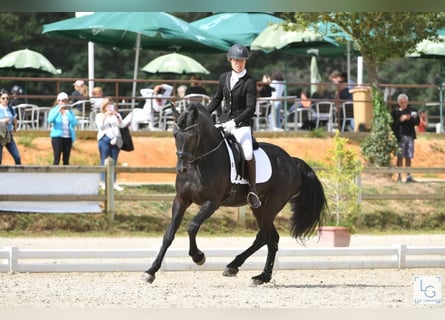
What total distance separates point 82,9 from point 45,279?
5411 millimetres

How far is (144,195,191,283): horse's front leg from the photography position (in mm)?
9273

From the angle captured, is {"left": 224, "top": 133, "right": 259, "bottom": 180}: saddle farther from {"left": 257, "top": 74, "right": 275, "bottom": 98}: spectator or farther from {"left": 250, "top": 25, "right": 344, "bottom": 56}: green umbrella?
{"left": 250, "top": 25, "right": 344, "bottom": 56}: green umbrella

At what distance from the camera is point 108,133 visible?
16.8m

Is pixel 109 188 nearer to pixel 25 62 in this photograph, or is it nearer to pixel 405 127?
pixel 405 127

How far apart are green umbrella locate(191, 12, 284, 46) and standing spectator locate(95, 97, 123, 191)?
646 centimetres

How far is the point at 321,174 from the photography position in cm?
1399

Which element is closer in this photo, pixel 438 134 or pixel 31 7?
pixel 31 7

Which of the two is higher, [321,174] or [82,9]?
[82,9]

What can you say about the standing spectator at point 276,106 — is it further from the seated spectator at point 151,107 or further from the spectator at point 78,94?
the spectator at point 78,94

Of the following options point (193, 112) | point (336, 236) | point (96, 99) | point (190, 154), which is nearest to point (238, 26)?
point (96, 99)

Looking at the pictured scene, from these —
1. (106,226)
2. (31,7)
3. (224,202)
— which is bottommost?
(106,226)

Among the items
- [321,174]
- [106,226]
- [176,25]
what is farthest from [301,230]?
[176,25]

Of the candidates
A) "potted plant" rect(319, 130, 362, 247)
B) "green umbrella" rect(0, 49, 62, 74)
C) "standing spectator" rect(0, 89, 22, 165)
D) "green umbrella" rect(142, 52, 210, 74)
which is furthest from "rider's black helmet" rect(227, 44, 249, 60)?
"green umbrella" rect(0, 49, 62, 74)

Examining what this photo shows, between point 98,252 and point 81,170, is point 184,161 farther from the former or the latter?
point 81,170
